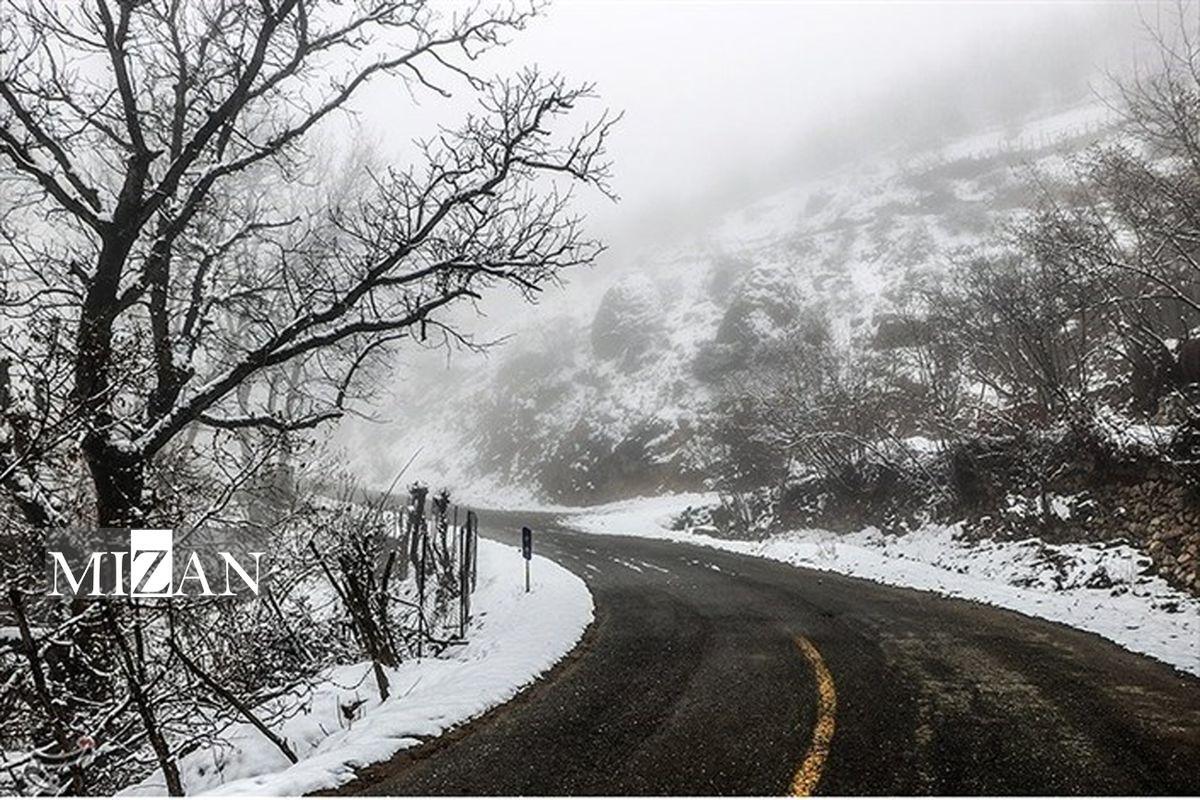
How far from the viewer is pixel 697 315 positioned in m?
49.5

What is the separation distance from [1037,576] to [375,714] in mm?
11038

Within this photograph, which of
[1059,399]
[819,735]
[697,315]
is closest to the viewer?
[819,735]

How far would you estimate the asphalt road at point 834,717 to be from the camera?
14.9 ft

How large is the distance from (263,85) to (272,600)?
592cm

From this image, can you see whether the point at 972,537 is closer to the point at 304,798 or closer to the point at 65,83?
the point at 304,798

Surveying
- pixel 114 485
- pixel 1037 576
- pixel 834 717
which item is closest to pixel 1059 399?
pixel 1037 576

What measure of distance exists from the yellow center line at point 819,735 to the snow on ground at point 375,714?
2.68 m

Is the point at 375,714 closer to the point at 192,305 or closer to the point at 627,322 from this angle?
the point at 192,305

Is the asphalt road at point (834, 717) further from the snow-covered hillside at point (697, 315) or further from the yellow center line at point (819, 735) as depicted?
the snow-covered hillside at point (697, 315)

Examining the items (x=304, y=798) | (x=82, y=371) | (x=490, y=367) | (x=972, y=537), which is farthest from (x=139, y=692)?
(x=490, y=367)

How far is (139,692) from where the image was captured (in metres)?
4.96

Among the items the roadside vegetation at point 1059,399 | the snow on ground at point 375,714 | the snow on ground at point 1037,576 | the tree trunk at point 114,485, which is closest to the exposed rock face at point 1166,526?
the roadside vegetation at point 1059,399

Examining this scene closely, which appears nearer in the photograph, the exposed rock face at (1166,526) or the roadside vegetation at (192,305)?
the roadside vegetation at (192,305)

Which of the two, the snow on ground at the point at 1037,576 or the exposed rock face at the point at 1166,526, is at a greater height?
the exposed rock face at the point at 1166,526
